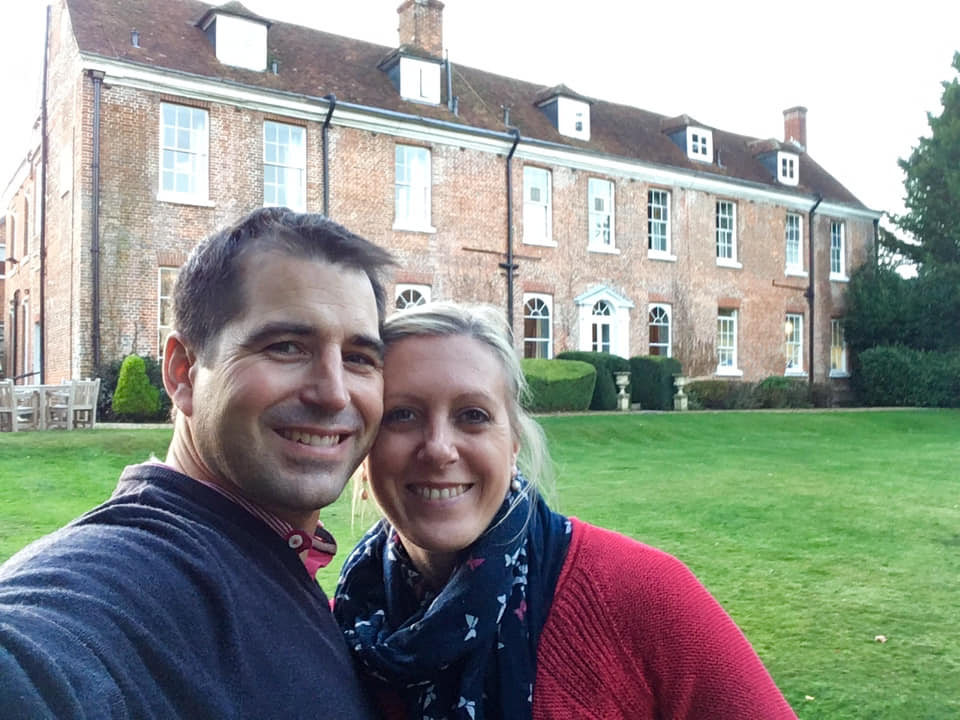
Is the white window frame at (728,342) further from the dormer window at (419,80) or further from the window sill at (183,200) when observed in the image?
the window sill at (183,200)

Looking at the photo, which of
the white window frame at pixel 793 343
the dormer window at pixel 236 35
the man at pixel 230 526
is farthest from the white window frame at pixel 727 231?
the man at pixel 230 526

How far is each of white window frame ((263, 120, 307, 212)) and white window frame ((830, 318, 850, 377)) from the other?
61.9 feet

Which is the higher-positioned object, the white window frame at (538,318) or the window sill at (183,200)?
the window sill at (183,200)

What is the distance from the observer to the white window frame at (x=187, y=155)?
1698 cm

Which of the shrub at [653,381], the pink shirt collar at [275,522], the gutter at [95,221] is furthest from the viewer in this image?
the shrub at [653,381]

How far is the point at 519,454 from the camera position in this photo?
6.95 feet

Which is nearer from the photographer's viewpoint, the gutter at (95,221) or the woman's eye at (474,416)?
the woman's eye at (474,416)

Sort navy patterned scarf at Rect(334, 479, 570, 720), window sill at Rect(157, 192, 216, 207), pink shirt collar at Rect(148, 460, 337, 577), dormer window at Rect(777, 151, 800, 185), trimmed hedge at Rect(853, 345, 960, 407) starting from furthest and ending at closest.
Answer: dormer window at Rect(777, 151, 800, 185)
trimmed hedge at Rect(853, 345, 960, 407)
window sill at Rect(157, 192, 216, 207)
navy patterned scarf at Rect(334, 479, 570, 720)
pink shirt collar at Rect(148, 460, 337, 577)

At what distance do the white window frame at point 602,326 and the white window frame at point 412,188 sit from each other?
17.8 ft

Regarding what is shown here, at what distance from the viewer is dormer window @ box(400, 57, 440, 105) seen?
2073 centimetres

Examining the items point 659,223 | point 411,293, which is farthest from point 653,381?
point 411,293

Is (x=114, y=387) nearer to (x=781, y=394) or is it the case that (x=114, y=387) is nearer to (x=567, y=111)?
(x=567, y=111)

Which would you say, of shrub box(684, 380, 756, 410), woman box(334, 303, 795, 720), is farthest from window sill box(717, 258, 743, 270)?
woman box(334, 303, 795, 720)

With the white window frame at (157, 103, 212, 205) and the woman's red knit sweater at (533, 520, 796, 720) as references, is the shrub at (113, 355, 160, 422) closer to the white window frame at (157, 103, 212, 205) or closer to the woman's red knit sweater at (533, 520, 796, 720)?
the white window frame at (157, 103, 212, 205)
